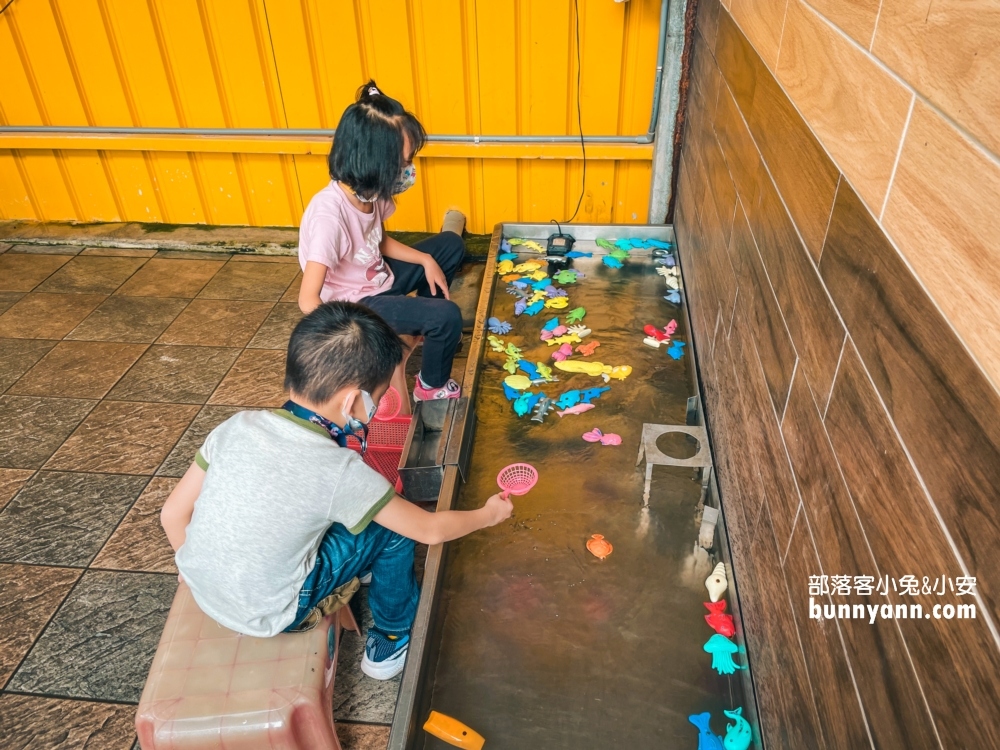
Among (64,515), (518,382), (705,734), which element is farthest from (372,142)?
(705,734)

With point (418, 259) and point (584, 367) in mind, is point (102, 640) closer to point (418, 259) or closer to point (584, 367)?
point (418, 259)

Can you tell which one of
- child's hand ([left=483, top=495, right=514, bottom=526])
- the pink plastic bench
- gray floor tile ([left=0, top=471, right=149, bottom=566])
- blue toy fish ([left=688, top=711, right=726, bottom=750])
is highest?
child's hand ([left=483, top=495, right=514, bottom=526])

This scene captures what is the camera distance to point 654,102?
4.31 m

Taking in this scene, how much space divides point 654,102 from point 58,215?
4446mm

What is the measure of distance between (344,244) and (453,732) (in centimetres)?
196

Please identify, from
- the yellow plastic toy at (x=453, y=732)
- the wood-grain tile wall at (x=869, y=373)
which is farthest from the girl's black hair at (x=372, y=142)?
the yellow plastic toy at (x=453, y=732)

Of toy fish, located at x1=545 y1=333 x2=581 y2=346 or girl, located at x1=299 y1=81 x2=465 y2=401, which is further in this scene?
toy fish, located at x1=545 y1=333 x2=581 y2=346

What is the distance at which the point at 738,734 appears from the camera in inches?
78.3

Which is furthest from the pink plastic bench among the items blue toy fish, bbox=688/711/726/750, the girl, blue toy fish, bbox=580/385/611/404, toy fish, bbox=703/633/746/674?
blue toy fish, bbox=580/385/611/404

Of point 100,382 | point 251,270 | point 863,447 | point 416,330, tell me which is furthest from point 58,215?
point 863,447

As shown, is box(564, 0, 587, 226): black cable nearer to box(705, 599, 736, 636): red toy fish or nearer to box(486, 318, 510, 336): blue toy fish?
box(486, 318, 510, 336): blue toy fish

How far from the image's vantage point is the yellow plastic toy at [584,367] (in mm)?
3459

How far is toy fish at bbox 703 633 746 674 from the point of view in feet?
7.13

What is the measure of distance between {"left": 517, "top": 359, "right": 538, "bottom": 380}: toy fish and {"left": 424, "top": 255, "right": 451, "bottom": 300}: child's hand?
51cm
